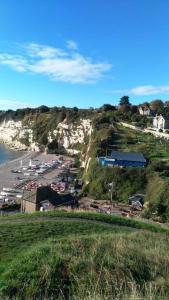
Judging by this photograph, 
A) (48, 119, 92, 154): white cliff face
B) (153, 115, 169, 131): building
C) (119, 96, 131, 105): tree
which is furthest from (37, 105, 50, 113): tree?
(153, 115, 169, 131): building

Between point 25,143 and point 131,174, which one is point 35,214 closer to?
point 131,174

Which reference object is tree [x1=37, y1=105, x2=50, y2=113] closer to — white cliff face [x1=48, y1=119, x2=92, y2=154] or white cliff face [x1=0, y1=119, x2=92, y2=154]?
white cliff face [x1=0, y1=119, x2=92, y2=154]

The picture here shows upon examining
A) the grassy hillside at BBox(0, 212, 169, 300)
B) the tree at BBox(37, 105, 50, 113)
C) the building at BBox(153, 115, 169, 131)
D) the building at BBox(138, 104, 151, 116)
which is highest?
the tree at BBox(37, 105, 50, 113)

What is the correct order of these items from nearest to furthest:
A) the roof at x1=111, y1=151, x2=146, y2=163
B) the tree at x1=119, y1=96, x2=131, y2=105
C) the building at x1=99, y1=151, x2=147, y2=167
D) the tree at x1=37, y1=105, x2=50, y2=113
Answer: the building at x1=99, y1=151, x2=147, y2=167 → the roof at x1=111, y1=151, x2=146, y2=163 → the tree at x1=119, y1=96, x2=131, y2=105 → the tree at x1=37, y1=105, x2=50, y2=113

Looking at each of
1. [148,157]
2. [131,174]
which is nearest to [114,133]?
[148,157]

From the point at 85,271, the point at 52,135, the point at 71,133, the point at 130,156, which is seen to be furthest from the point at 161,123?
the point at 85,271

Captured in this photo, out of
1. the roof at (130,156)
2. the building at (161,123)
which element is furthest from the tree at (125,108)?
the roof at (130,156)

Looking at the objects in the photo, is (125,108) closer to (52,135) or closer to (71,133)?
(71,133)
